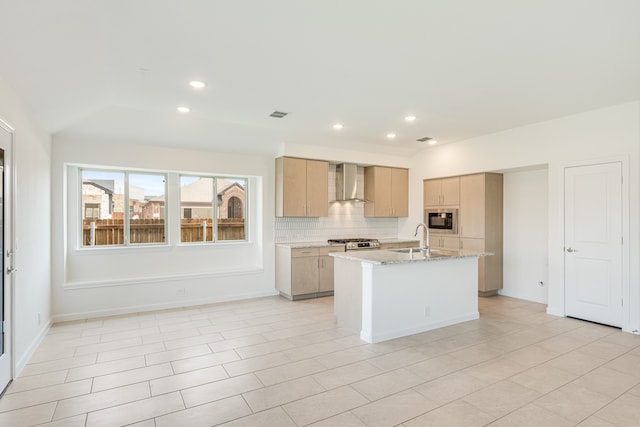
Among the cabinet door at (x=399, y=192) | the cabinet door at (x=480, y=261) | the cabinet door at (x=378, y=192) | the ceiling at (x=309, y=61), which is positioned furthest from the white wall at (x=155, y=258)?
the cabinet door at (x=480, y=261)

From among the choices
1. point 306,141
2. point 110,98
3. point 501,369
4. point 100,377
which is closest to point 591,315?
point 501,369

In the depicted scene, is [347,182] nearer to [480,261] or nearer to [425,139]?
[425,139]

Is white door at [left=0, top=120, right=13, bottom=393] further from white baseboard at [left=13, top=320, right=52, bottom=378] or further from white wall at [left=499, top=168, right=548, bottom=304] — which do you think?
white wall at [left=499, top=168, right=548, bottom=304]

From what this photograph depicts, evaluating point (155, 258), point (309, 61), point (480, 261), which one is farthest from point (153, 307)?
point (480, 261)

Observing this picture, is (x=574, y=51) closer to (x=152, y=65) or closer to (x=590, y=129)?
(x=590, y=129)

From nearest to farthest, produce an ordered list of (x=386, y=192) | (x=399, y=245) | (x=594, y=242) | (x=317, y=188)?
(x=594, y=242), (x=317, y=188), (x=399, y=245), (x=386, y=192)

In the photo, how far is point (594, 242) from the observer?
455 centimetres

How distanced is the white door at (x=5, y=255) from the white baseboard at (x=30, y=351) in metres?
0.13

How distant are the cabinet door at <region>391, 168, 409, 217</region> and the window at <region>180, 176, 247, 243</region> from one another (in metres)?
2.87

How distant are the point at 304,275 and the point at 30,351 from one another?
3.51 meters

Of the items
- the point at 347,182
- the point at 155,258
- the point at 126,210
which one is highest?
the point at 347,182

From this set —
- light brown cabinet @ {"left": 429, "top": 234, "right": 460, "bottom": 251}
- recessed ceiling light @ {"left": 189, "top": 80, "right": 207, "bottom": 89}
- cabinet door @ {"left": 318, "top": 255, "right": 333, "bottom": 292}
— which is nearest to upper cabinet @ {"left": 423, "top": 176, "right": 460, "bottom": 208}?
light brown cabinet @ {"left": 429, "top": 234, "right": 460, "bottom": 251}

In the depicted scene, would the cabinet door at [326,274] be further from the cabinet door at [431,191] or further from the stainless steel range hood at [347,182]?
the cabinet door at [431,191]

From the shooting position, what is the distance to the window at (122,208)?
16.9 ft
